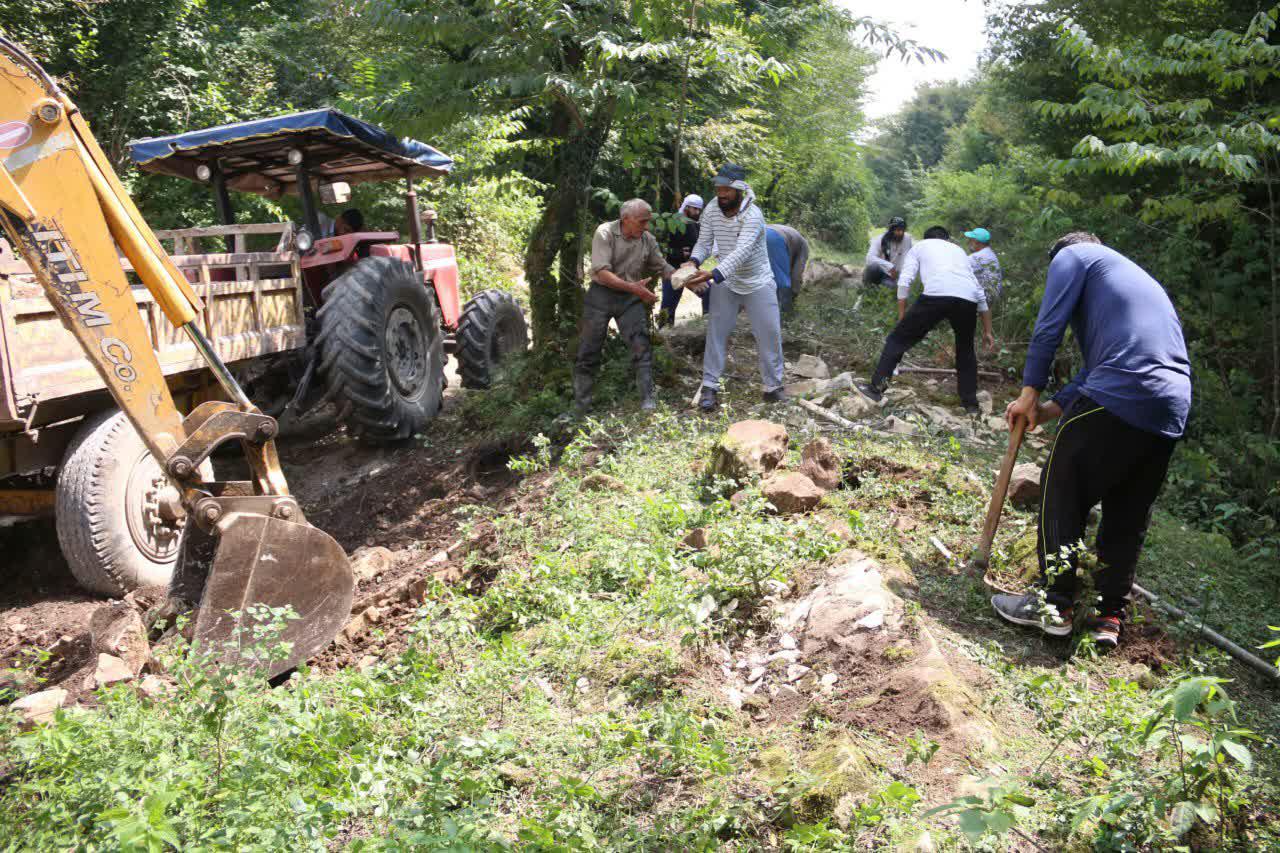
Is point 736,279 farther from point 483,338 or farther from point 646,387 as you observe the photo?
point 483,338

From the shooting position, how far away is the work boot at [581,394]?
7414 mm

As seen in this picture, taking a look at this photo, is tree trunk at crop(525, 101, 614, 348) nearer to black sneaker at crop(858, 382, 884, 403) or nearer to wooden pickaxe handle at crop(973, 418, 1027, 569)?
black sneaker at crop(858, 382, 884, 403)

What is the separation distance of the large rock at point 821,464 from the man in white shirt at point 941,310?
2165 millimetres

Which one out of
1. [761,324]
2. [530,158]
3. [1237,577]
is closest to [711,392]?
[761,324]

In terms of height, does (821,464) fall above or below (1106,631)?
above

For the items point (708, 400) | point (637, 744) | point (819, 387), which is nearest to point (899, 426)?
point (819, 387)

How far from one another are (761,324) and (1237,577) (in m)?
3.54

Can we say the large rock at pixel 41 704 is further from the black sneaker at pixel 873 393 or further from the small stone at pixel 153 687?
the black sneaker at pixel 873 393

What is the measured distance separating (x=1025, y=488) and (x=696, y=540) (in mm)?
1979

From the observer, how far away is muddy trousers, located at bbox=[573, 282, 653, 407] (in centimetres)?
716

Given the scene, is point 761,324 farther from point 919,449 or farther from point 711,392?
point 919,449

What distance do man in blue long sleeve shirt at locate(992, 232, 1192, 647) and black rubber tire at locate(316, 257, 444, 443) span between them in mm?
4595

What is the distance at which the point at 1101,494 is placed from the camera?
382cm

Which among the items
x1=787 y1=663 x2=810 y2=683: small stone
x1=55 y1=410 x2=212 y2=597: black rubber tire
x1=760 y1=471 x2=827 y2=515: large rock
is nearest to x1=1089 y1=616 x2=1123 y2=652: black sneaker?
x1=787 y1=663 x2=810 y2=683: small stone
